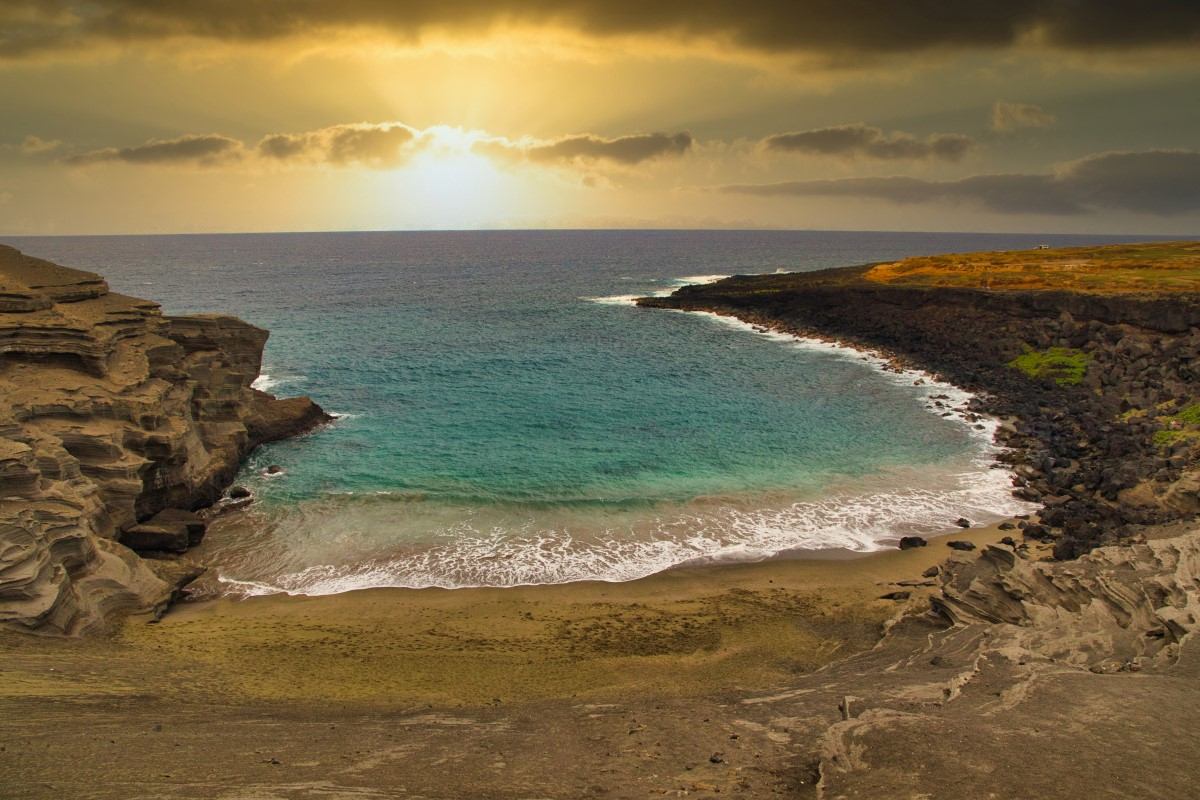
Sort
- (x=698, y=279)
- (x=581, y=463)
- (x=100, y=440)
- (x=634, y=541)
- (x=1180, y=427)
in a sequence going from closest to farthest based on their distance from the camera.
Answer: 1. (x=100, y=440)
2. (x=634, y=541)
3. (x=581, y=463)
4. (x=1180, y=427)
5. (x=698, y=279)

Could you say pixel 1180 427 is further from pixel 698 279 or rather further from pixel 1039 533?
pixel 698 279

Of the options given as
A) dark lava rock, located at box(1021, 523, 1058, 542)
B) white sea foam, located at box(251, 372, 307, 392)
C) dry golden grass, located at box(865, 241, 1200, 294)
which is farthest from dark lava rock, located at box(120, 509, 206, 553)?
dry golden grass, located at box(865, 241, 1200, 294)

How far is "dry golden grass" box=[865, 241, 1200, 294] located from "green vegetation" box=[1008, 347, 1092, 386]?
14048mm

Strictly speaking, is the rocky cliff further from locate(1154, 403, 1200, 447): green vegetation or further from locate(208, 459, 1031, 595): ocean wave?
locate(1154, 403, 1200, 447): green vegetation

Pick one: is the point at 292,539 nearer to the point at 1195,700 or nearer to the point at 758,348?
the point at 1195,700

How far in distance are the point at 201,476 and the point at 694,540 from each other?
24.9 m

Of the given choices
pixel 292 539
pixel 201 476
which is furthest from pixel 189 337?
pixel 292 539

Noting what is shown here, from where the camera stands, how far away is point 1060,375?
6197 centimetres

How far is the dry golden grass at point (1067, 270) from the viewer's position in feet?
262

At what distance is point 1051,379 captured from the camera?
61562 mm

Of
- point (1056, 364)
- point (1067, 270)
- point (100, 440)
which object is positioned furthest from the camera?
point (1067, 270)

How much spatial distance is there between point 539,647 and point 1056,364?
5950cm

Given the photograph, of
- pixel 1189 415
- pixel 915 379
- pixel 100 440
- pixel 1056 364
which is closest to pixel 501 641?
pixel 100 440

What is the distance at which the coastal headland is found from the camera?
1377 centimetres
